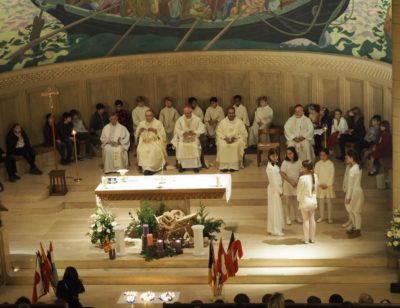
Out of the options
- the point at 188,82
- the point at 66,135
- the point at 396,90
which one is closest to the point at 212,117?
the point at 188,82

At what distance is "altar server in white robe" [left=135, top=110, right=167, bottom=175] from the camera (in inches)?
867

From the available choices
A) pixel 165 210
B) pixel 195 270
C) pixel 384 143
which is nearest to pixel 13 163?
pixel 165 210

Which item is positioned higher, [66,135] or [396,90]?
[396,90]

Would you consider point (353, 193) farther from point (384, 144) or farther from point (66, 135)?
point (66, 135)

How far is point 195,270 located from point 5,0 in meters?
7.90

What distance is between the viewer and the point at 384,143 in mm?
20328

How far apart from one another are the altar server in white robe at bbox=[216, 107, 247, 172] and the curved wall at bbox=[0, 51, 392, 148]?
261cm

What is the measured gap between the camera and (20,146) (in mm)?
22375

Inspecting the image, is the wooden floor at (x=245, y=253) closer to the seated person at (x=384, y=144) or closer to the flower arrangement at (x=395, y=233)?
the flower arrangement at (x=395, y=233)

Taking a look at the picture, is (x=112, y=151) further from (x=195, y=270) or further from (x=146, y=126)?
(x=195, y=270)

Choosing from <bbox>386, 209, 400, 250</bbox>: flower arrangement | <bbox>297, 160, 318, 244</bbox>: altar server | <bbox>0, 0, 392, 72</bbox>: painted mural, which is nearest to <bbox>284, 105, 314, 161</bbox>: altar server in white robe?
<bbox>0, 0, 392, 72</bbox>: painted mural

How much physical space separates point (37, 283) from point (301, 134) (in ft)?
→ 28.4

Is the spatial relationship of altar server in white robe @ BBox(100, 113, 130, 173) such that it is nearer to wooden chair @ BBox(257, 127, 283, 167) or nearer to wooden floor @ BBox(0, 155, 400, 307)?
wooden floor @ BBox(0, 155, 400, 307)

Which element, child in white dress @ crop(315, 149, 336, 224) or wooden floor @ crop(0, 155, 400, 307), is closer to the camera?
wooden floor @ crop(0, 155, 400, 307)
